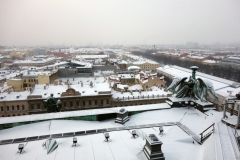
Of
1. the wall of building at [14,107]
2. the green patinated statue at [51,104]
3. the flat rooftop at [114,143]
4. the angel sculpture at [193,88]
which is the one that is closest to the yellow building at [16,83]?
the wall of building at [14,107]

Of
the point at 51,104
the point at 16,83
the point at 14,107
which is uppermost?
the point at 51,104

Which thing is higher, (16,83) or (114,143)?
(114,143)

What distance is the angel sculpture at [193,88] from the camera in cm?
1399

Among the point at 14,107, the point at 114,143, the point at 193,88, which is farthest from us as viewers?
the point at 14,107

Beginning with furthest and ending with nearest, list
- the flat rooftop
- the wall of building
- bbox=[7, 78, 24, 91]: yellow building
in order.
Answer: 1. bbox=[7, 78, 24, 91]: yellow building
2. the wall of building
3. the flat rooftop

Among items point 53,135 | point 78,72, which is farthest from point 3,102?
point 53,135

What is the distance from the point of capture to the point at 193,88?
14.4 m

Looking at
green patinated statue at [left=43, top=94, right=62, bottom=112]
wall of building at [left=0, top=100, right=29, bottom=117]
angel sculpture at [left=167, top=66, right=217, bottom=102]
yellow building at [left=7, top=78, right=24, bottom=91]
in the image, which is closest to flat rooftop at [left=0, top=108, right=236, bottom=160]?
angel sculpture at [left=167, top=66, right=217, bottom=102]

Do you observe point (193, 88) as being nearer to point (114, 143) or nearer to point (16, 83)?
point (114, 143)

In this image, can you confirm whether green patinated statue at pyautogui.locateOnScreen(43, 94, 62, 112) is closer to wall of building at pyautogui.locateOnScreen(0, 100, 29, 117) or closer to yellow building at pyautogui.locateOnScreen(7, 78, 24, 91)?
wall of building at pyautogui.locateOnScreen(0, 100, 29, 117)

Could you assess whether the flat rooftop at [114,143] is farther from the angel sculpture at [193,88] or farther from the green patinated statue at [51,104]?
the green patinated statue at [51,104]

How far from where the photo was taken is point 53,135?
1016cm

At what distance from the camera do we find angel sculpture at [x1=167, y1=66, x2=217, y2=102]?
14.0 metres

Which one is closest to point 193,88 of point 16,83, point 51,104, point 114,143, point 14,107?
point 114,143
